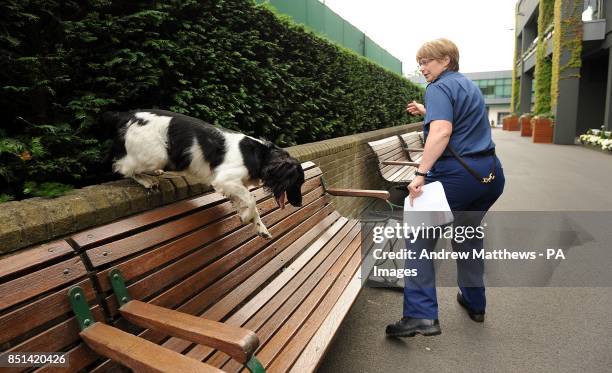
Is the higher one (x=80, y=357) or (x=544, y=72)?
(x=544, y=72)

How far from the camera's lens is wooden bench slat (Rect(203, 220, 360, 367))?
2.32 metres

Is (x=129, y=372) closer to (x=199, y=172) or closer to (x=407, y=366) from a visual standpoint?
(x=199, y=172)

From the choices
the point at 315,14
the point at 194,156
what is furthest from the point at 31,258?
the point at 315,14

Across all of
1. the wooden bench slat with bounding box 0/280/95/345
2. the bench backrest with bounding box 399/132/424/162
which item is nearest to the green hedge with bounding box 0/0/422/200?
the wooden bench slat with bounding box 0/280/95/345

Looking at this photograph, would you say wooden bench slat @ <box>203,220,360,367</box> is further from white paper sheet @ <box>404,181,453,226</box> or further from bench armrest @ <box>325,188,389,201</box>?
white paper sheet @ <box>404,181,453,226</box>

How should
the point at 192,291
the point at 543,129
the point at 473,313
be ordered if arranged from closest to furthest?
1. the point at 192,291
2. the point at 473,313
3. the point at 543,129

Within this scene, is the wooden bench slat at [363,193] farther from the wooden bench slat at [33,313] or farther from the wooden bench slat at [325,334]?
the wooden bench slat at [33,313]

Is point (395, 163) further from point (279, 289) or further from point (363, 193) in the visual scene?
point (279, 289)

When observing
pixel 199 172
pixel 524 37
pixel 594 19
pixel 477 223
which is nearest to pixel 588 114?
pixel 594 19

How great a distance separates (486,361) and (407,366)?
0.57m

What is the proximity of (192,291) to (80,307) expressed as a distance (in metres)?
0.66

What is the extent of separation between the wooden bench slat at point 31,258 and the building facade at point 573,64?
825 inches

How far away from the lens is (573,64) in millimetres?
19125

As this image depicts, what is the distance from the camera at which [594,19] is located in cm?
1903
